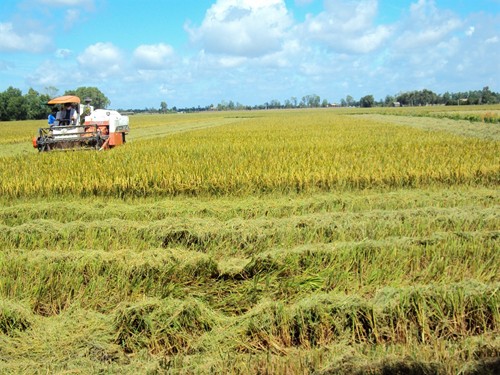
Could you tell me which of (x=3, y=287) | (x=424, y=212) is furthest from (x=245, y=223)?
(x=3, y=287)

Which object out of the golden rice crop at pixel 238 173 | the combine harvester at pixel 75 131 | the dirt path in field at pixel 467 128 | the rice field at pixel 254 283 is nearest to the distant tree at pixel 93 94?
the dirt path in field at pixel 467 128

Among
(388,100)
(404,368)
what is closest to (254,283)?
(404,368)

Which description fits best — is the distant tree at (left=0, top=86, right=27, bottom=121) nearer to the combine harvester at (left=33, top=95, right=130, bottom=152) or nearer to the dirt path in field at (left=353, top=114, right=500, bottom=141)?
the dirt path in field at (left=353, top=114, right=500, bottom=141)

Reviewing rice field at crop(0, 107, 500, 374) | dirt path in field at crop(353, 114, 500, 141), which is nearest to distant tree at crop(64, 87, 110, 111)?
dirt path in field at crop(353, 114, 500, 141)

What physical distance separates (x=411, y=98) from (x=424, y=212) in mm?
141841

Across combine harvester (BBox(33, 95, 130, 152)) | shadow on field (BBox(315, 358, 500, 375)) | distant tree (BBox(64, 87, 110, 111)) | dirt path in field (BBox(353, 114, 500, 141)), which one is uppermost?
distant tree (BBox(64, 87, 110, 111))

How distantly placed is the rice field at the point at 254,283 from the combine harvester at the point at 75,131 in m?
6.54

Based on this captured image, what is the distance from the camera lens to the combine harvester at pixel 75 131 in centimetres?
1521

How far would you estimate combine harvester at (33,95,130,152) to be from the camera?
1521 cm

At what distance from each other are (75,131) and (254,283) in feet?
43.0

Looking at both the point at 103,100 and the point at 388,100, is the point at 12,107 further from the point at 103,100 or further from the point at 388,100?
the point at 388,100

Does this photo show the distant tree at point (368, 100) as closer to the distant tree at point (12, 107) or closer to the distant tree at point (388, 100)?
the distant tree at point (388, 100)

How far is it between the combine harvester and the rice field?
6542mm

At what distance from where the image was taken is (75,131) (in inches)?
623
